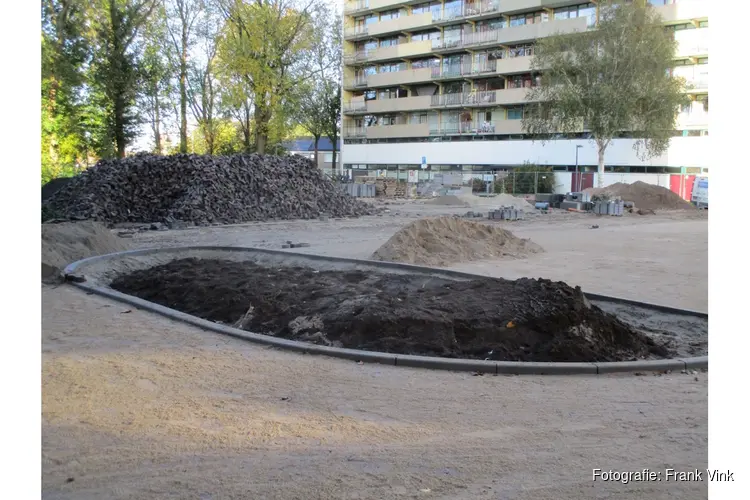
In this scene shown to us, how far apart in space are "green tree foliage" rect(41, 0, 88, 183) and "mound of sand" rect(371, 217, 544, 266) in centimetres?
2177

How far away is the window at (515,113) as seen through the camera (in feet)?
202

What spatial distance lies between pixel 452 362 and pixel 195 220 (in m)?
19.9

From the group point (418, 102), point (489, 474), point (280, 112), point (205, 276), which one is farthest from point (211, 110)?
point (489, 474)

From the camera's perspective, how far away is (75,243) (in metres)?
13.9

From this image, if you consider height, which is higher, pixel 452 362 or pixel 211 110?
pixel 211 110

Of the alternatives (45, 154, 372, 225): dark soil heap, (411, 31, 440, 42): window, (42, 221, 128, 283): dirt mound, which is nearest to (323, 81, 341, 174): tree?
(411, 31, 440, 42): window

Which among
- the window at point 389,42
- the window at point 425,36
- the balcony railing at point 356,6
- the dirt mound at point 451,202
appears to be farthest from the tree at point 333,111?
the dirt mound at point 451,202

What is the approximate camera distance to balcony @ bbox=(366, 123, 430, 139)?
69.2m

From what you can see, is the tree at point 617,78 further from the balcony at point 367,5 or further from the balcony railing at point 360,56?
the balcony railing at point 360,56

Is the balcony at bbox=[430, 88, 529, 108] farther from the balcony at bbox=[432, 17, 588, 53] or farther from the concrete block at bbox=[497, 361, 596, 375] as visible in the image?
the concrete block at bbox=[497, 361, 596, 375]

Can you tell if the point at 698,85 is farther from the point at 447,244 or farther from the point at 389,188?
the point at 447,244
